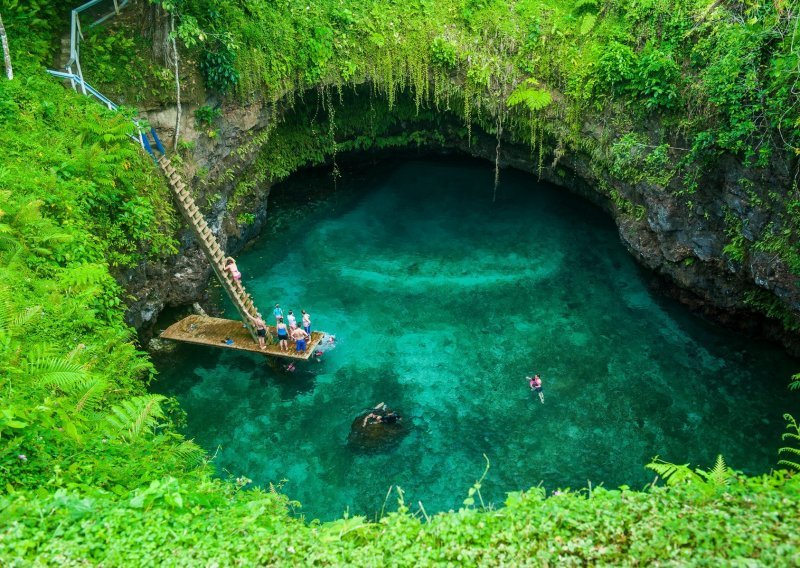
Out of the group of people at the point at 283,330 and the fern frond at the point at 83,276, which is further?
the group of people at the point at 283,330

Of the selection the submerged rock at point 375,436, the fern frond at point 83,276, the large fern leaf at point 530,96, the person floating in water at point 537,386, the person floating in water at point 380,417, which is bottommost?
the submerged rock at point 375,436

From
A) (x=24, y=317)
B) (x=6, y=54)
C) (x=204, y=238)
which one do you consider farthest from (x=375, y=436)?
(x=6, y=54)

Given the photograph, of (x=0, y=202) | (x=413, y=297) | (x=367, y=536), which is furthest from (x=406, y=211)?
(x=367, y=536)

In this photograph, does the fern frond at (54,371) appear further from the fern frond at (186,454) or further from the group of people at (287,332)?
the group of people at (287,332)

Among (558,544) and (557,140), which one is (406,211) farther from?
(558,544)

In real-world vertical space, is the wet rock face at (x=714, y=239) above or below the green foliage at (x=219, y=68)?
below

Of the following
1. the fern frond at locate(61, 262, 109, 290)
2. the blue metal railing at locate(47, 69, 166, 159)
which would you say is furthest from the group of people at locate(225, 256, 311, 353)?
the fern frond at locate(61, 262, 109, 290)

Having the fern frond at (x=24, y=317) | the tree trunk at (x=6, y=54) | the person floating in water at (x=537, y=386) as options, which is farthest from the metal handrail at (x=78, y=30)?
the person floating in water at (x=537, y=386)

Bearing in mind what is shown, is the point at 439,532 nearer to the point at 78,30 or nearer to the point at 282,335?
the point at 282,335
